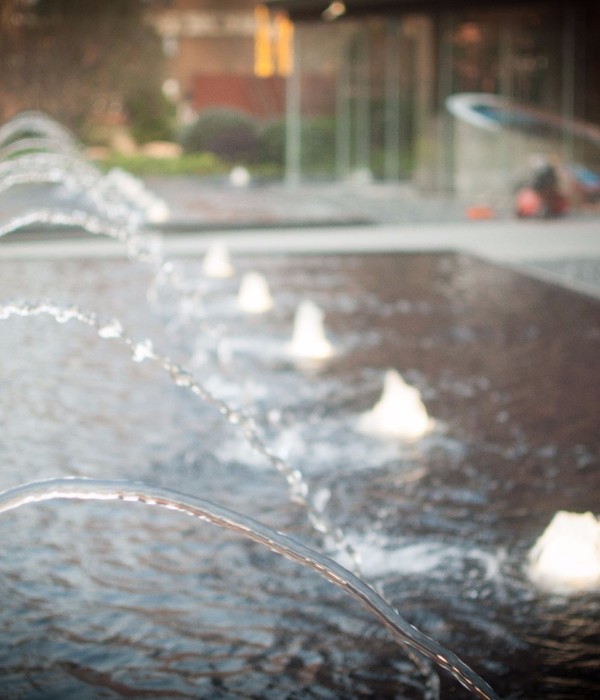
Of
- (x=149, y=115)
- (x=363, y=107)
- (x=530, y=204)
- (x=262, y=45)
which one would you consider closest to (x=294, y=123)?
(x=363, y=107)

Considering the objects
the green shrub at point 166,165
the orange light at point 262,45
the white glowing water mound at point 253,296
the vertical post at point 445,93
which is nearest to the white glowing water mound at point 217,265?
the white glowing water mound at point 253,296

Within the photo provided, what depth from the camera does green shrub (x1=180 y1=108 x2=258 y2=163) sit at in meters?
29.5

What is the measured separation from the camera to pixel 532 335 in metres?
8.30

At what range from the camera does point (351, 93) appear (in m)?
23.3

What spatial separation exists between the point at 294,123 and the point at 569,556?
19994 mm

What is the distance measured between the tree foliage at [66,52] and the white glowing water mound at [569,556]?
92.2 feet

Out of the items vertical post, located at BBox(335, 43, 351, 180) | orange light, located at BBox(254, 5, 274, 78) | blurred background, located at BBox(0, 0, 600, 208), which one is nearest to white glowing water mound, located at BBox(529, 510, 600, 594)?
blurred background, located at BBox(0, 0, 600, 208)

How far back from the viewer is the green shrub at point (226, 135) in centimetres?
2953

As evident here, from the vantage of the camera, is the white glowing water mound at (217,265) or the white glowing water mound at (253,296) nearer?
the white glowing water mound at (253,296)

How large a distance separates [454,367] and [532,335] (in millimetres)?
1152

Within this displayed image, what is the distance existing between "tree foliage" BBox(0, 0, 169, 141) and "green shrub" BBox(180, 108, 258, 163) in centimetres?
312

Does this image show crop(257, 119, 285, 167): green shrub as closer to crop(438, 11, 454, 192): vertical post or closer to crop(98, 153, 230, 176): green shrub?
crop(98, 153, 230, 176): green shrub

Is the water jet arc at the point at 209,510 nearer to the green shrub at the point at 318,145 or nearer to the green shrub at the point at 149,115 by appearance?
the green shrub at the point at 318,145

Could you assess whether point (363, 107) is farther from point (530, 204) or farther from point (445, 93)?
point (530, 204)
